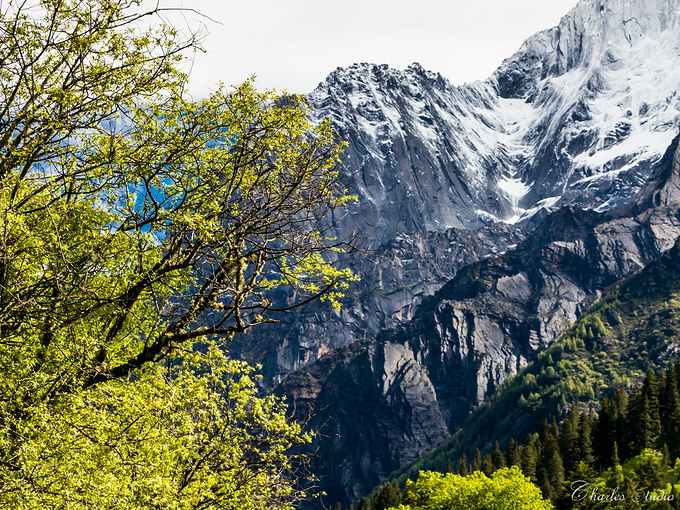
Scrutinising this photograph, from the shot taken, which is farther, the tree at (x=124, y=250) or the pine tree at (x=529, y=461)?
the pine tree at (x=529, y=461)

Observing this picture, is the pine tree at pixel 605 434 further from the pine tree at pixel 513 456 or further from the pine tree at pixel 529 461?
the pine tree at pixel 513 456

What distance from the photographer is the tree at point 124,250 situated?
1221 cm

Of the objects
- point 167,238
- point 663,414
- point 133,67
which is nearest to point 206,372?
point 167,238

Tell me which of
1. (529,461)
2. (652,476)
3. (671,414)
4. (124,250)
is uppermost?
(124,250)

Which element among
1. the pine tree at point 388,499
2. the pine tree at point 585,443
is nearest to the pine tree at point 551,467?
the pine tree at point 585,443

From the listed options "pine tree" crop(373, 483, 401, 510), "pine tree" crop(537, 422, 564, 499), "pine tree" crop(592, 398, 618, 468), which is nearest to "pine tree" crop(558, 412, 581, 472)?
"pine tree" crop(537, 422, 564, 499)

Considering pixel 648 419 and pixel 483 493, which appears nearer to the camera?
pixel 483 493

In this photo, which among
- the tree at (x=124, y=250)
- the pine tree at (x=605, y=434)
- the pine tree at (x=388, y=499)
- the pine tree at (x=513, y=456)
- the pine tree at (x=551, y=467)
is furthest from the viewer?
the pine tree at (x=513, y=456)

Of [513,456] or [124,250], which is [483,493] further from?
[513,456]

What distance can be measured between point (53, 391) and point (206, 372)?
5054mm

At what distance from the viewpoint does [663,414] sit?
413 ft

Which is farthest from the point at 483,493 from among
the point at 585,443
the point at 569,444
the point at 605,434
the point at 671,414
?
the point at 569,444

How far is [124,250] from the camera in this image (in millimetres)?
14047

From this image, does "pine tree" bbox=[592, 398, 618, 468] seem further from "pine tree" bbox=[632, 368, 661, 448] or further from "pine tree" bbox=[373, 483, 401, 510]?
"pine tree" bbox=[373, 483, 401, 510]
